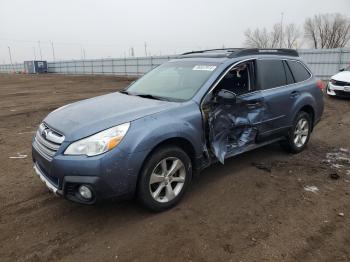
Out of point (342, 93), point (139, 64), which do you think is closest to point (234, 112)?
point (342, 93)

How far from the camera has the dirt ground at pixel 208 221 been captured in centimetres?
300

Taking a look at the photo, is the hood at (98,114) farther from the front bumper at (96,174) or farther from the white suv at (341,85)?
the white suv at (341,85)

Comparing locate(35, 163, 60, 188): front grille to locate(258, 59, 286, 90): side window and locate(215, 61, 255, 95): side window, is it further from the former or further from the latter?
locate(258, 59, 286, 90): side window

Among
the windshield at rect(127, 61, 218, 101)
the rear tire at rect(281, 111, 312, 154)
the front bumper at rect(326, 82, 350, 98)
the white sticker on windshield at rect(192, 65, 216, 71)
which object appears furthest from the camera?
the front bumper at rect(326, 82, 350, 98)

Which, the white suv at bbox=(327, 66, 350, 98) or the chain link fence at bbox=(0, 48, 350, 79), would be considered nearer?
the white suv at bbox=(327, 66, 350, 98)

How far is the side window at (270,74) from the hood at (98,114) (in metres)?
1.70

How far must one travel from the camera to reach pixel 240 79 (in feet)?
15.2

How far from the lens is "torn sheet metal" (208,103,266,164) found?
4.07 m

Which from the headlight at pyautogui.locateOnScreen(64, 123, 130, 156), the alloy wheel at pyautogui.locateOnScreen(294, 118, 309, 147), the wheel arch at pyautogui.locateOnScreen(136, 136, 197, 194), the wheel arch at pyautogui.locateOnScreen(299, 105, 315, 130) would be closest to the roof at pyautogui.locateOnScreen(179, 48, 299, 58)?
the wheel arch at pyautogui.locateOnScreen(299, 105, 315, 130)

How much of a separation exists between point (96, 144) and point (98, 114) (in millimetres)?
550

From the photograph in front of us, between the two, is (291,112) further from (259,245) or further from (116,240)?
(116,240)

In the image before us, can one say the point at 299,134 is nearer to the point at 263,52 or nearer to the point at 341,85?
the point at 263,52

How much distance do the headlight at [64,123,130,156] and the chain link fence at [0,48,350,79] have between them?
31.2 ft

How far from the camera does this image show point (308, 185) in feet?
14.5
